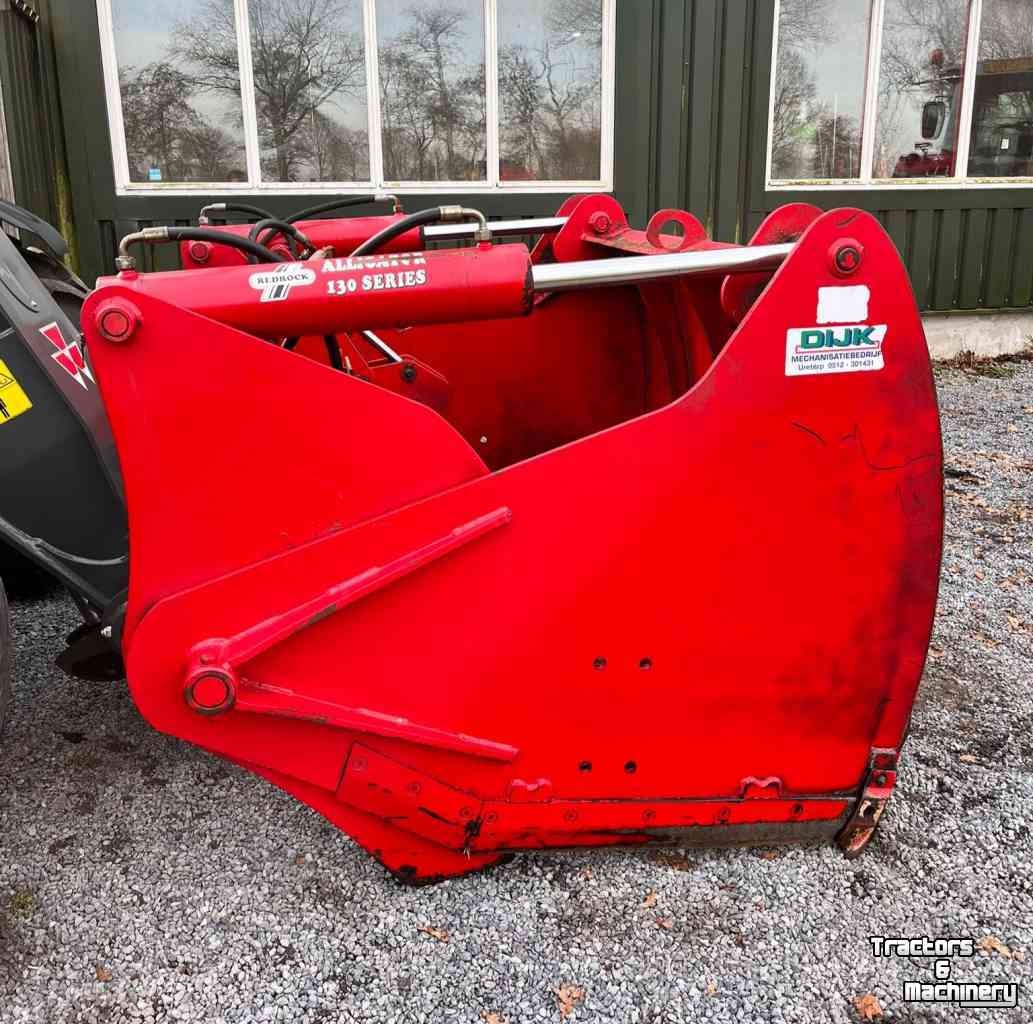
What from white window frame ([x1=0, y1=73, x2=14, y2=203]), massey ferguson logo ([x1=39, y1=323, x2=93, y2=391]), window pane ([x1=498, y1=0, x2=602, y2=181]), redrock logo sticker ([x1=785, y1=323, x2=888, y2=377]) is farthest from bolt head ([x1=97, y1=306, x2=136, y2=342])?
window pane ([x1=498, y1=0, x2=602, y2=181])

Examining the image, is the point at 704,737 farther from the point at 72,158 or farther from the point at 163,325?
the point at 72,158

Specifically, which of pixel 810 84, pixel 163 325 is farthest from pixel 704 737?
pixel 810 84

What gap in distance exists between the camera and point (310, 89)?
6238 millimetres

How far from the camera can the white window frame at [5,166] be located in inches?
197

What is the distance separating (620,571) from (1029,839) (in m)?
1.25

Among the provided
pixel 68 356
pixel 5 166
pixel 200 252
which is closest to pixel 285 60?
pixel 5 166

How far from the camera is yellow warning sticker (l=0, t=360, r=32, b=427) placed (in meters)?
1.93

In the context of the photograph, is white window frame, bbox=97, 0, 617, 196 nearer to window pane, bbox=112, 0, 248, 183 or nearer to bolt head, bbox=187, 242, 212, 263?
window pane, bbox=112, 0, 248, 183

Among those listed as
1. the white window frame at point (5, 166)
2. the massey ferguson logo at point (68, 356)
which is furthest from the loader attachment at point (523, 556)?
the white window frame at point (5, 166)

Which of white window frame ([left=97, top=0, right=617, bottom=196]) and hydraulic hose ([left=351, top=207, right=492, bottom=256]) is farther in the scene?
white window frame ([left=97, top=0, right=617, bottom=196])

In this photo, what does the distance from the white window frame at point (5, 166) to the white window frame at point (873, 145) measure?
519 centimetres

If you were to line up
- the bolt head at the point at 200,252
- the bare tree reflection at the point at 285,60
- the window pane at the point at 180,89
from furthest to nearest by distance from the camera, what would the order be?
the bare tree reflection at the point at 285,60 → the window pane at the point at 180,89 → the bolt head at the point at 200,252

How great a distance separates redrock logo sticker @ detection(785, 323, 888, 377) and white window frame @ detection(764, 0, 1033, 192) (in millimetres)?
5875

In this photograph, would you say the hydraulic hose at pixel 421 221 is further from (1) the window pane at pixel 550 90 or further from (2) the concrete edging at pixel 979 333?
(2) the concrete edging at pixel 979 333
